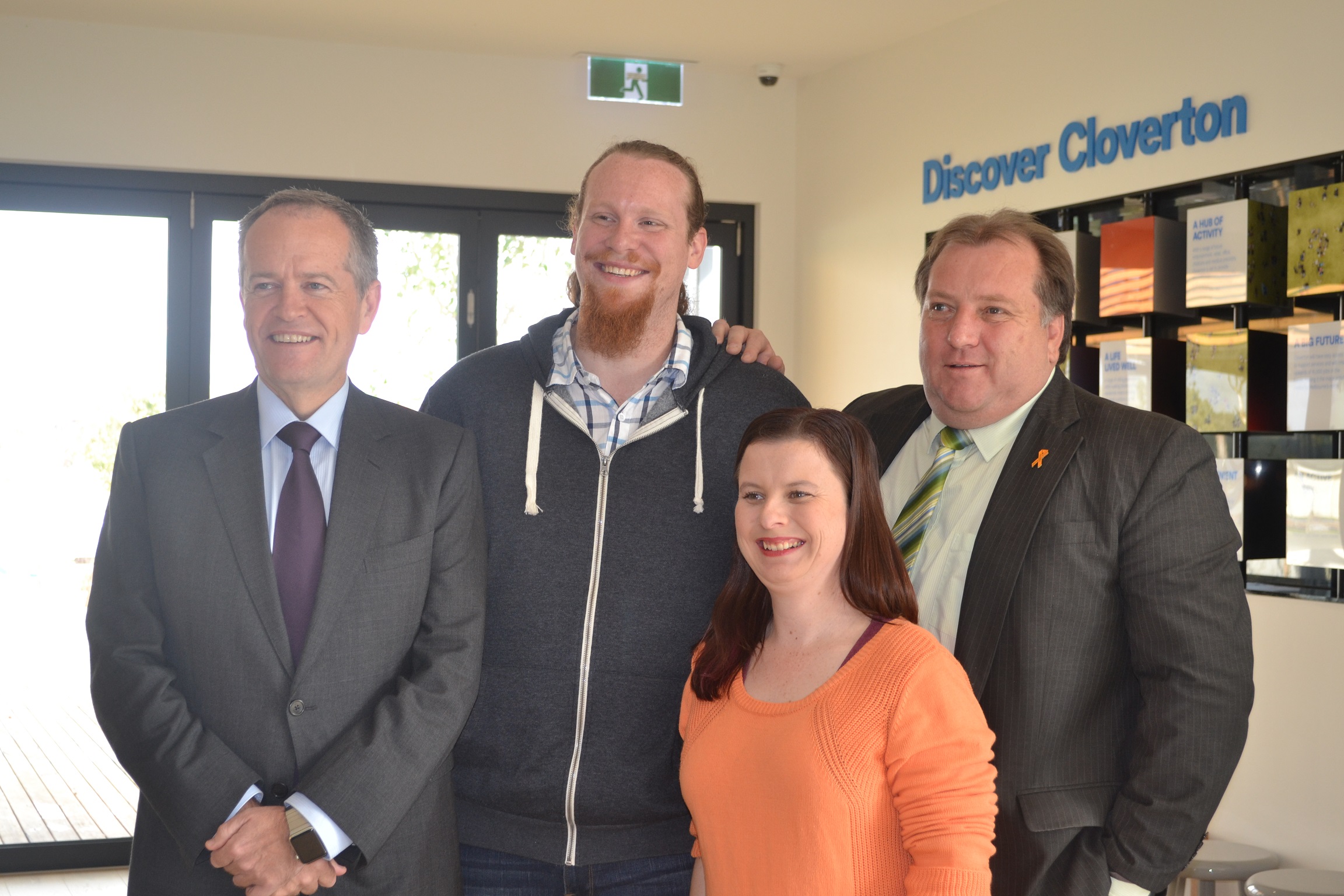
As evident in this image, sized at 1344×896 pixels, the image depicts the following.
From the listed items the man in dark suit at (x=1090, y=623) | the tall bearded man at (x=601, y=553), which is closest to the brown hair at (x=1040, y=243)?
the man in dark suit at (x=1090, y=623)

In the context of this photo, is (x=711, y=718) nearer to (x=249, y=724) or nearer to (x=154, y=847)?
(x=249, y=724)

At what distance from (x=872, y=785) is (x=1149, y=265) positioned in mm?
3369

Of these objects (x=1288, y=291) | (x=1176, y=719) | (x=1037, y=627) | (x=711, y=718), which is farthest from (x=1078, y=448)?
(x=1288, y=291)

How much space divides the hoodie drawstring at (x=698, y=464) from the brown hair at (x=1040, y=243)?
54 cm

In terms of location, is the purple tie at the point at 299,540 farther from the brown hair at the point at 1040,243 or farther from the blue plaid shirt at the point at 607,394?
the brown hair at the point at 1040,243

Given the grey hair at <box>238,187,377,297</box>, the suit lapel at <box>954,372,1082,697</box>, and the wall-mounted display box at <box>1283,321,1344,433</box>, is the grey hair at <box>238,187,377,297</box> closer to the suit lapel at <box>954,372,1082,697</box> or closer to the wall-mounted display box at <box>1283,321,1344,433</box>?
the suit lapel at <box>954,372,1082,697</box>

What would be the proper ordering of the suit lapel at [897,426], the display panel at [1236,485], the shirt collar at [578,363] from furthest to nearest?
the display panel at [1236,485] → the suit lapel at [897,426] → the shirt collar at [578,363]

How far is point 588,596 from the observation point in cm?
217

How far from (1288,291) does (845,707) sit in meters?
3.11

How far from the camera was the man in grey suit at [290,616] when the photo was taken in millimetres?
1835

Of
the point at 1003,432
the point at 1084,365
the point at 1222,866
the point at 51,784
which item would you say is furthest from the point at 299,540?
the point at 51,784

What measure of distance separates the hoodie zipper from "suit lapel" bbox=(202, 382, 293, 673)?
20.6 inches

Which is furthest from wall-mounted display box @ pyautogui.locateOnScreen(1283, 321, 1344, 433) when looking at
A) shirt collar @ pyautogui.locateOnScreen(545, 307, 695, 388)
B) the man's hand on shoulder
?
shirt collar @ pyautogui.locateOnScreen(545, 307, 695, 388)

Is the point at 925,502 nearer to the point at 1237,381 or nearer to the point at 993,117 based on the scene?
the point at 1237,381
